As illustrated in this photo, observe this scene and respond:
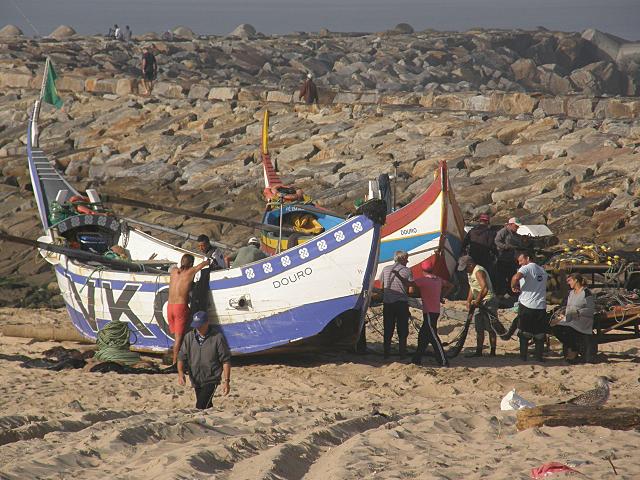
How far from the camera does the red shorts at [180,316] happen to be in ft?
47.2

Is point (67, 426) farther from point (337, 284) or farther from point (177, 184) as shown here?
point (177, 184)

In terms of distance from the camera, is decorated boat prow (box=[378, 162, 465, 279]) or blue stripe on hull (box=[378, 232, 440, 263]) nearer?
decorated boat prow (box=[378, 162, 465, 279])

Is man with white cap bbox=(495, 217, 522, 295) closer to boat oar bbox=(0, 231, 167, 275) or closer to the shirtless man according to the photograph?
boat oar bbox=(0, 231, 167, 275)

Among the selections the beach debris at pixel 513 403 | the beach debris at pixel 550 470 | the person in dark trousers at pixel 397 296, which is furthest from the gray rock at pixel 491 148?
the beach debris at pixel 550 470

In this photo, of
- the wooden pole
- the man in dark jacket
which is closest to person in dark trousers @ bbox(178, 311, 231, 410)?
the wooden pole

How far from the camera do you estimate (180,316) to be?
47.3ft

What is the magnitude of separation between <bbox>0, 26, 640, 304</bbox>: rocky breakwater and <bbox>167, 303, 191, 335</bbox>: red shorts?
27.5 ft

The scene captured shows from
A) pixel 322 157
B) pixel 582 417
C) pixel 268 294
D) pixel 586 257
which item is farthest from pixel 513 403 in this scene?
pixel 322 157

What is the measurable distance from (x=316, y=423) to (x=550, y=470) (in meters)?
2.76

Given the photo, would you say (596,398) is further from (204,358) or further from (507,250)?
(507,250)

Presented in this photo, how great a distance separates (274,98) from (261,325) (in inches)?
1005

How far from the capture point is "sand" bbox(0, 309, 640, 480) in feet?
27.9

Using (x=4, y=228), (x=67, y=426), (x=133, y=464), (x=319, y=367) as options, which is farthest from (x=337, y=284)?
(x=4, y=228)

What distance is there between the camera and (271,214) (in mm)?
20422
